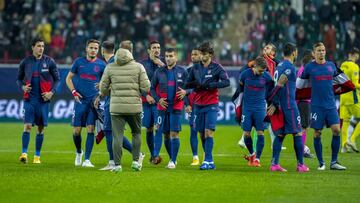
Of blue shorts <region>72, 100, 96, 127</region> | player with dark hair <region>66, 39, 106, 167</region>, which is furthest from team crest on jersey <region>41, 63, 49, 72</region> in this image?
blue shorts <region>72, 100, 96, 127</region>

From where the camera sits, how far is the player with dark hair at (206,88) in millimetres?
17297

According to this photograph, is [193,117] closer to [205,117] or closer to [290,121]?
[205,117]

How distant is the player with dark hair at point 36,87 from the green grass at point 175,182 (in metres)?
0.75

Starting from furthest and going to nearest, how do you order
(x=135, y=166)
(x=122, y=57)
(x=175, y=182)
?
(x=135, y=166), (x=122, y=57), (x=175, y=182)

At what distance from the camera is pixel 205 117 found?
1744cm

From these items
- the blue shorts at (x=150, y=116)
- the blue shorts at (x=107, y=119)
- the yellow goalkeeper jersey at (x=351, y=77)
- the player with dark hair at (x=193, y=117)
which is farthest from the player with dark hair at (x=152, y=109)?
the yellow goalkeeper jersey at (x=351, y=77)

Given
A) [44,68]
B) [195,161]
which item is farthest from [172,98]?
[44,68]

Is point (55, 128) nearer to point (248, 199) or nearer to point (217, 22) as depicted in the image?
point (217, 22)

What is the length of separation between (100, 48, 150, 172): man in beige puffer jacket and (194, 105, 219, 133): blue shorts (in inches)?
68.7

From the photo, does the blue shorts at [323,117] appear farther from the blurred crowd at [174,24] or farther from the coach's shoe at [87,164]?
the blurred crowd at [174,24]

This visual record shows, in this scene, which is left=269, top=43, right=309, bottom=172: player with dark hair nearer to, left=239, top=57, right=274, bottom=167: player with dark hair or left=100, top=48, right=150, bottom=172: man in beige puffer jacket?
left=239, top=57, right=274, bottom=167: player with dark hair

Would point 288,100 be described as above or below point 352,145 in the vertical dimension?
above

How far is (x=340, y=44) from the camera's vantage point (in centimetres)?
3319

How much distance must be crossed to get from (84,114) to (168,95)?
162cm
